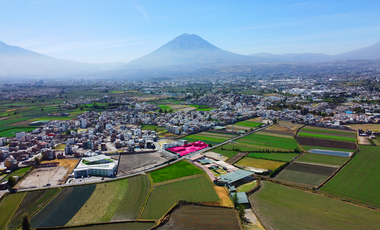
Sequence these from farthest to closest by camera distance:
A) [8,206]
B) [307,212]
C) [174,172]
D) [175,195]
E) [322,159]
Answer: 1. [322,159]
2. [174,172]
3. [175,195]
4. [8,206]
5. [307,212]

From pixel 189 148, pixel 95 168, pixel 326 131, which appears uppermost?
pixel 95 168

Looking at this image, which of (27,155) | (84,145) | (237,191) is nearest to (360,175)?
(237,191)

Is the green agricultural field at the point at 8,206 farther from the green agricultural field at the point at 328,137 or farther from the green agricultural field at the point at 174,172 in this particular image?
the green agricultural field at the point at 328,137

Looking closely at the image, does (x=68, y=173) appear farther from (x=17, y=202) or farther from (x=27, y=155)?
(x=27, y=155)

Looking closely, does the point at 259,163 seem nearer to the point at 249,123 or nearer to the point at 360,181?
the point at 360,181

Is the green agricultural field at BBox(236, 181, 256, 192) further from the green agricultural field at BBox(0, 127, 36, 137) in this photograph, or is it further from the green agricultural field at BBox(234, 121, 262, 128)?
the green agricultural field at BBox(0, 127, 36, 137)

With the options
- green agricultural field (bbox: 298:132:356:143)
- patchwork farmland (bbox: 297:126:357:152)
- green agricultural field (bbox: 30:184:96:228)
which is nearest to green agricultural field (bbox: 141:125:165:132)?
green agricultural field (bbox: 30:184:96:228)

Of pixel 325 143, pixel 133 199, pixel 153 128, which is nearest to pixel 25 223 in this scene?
pixel 133 199
